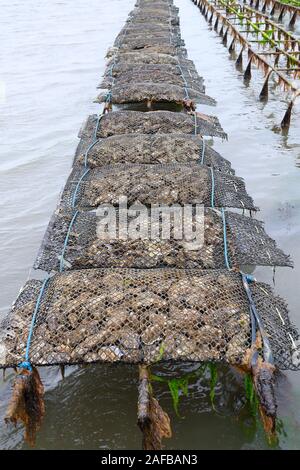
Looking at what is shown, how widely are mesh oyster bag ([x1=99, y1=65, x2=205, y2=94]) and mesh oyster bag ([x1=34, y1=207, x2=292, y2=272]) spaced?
654 cm

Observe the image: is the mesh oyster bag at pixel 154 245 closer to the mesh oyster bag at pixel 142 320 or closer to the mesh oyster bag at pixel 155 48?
the mesh oyster bag at pixel 142 320

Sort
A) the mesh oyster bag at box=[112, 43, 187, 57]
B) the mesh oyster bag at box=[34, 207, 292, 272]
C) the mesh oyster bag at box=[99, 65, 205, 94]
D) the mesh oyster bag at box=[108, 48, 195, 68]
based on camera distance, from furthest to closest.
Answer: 1. the mesh oyster bag at box=[112, 43, 187, 57]
2. the mesh oyster bag at box=[108, 48, 195, 68]
3. the mesh oyster bag at box=[99, 65, 205, 94]
4. the mesh oyster bag at box=[34, 207, 292, 272]

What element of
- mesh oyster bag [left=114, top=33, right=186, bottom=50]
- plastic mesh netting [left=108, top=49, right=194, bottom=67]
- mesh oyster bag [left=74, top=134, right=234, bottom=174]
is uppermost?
mesh oyster bag [left=114, top=33, right=186, bottom=50]

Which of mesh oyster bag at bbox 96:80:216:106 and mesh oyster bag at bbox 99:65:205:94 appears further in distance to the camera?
mesh oyster bag at bbox 99:65:205:94

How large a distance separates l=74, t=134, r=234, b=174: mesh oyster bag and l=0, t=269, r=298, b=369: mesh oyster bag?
328cm

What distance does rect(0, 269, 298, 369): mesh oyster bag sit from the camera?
431 centimetres

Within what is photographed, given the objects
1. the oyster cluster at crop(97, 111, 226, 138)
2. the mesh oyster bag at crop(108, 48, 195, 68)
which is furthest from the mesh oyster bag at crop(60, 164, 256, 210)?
the mesh oyster bag at crop(108, 48, 195, 68)

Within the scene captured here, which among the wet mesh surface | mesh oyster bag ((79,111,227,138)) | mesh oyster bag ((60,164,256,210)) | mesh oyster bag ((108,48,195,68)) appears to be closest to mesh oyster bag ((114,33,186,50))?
mesh oyster bag ((108,48,195,68))

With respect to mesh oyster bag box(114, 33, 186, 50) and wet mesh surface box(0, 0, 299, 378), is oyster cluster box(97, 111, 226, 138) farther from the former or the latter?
mesh oyster bag box(114, 33, 186, 50)

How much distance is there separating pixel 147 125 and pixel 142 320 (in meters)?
5.53

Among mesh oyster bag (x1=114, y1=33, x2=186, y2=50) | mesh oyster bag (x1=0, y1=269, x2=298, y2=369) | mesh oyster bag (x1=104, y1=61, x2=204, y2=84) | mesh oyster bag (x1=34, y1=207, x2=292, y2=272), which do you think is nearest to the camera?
mesh oyster bag (x1=0, y1=269, x2=298, y2=369)

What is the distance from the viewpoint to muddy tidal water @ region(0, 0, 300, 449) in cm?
452

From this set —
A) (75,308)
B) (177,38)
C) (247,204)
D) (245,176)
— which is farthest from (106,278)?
(177,38)

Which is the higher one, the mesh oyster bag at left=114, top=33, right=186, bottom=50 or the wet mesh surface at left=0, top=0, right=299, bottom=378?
the mesh oyster bag at left=114, top=33, right=186, bottom=50
